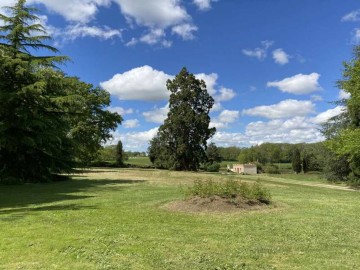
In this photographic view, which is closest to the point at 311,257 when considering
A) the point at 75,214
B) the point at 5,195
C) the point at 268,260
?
the point at 268,260

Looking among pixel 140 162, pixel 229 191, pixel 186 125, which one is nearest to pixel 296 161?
pixel 140 162

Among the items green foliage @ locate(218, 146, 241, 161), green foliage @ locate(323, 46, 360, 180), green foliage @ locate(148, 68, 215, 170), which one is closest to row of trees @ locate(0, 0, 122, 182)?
green foliage @ locate(323, 46, 360, 180)

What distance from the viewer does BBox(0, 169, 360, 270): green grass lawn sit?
19.4 ft

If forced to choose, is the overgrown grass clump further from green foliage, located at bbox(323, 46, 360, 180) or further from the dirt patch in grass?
green foliage, located at bbox(323, 46, 360, 180)

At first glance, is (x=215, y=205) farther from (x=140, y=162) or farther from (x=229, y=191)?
(x=140, y=162)

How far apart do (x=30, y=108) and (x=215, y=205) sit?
49.5 ft

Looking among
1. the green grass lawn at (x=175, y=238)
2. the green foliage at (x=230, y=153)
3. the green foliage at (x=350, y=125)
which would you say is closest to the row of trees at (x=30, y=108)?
the green grass lawn at (x=175, y=238)

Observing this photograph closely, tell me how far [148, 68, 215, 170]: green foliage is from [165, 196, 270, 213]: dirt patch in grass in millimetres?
41869

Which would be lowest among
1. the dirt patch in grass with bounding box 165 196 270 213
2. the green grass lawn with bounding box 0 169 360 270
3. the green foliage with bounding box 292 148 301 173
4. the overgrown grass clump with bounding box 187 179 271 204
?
the green grass lawn with bounding box 0 169 360 270

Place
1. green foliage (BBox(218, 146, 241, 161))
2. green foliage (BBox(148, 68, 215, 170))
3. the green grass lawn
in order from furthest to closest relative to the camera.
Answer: green foliage (BBox(218, 146, 241, 161)) < green foliage (BBox(148, 68, 215, 170)) < the green grass lawn

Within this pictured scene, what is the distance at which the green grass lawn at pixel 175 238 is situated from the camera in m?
5.91

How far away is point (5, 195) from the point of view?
50.1ft

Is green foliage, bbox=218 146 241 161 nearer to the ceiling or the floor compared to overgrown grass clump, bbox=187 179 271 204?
nearer to the ceiling

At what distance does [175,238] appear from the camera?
24.0 ft
